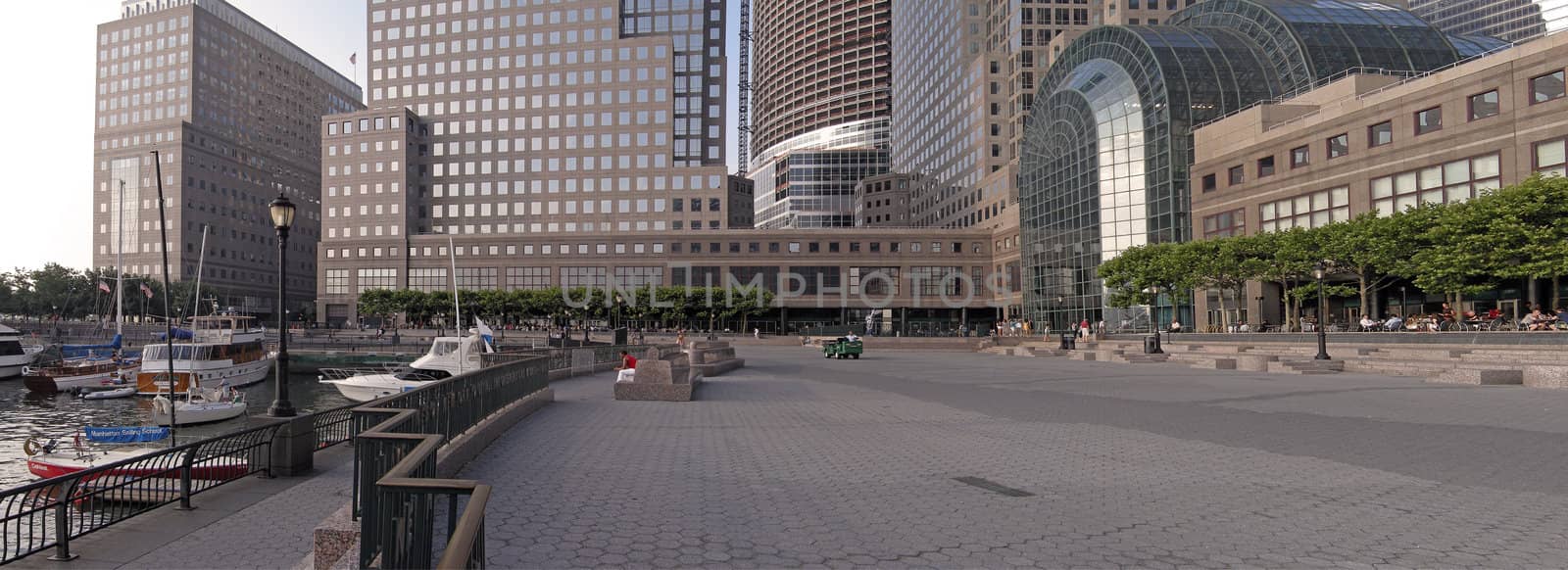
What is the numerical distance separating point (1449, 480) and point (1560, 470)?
1709 millimetres

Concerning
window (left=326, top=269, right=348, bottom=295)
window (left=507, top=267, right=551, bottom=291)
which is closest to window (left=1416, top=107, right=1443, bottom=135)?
window (left=507, top=267, right=551, bottom=291)

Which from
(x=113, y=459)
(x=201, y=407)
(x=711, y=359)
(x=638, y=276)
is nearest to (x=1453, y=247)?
(x=711, y=359)

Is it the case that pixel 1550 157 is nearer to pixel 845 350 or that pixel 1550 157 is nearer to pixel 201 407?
pixel 845 350

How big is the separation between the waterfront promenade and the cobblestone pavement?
4 cm

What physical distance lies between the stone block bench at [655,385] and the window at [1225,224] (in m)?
49.1

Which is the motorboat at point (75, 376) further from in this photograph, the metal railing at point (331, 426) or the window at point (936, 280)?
the window at point (936, 280)

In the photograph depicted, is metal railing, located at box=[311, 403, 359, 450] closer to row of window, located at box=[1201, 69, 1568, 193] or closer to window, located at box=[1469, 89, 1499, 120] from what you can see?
row of window, located at box=[1201, 69, 1568, 193]

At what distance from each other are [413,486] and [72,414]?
137ft

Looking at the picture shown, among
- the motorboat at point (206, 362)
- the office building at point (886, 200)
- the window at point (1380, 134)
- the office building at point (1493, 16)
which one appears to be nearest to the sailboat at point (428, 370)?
the motorboat at point (206, 362)

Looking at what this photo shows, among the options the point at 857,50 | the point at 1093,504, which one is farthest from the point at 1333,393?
the point at 857,50

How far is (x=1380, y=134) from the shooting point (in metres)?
47.9

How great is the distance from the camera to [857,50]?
178 meters

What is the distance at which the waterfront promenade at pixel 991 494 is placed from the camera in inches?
255

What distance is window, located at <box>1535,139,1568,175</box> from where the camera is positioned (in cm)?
3775
